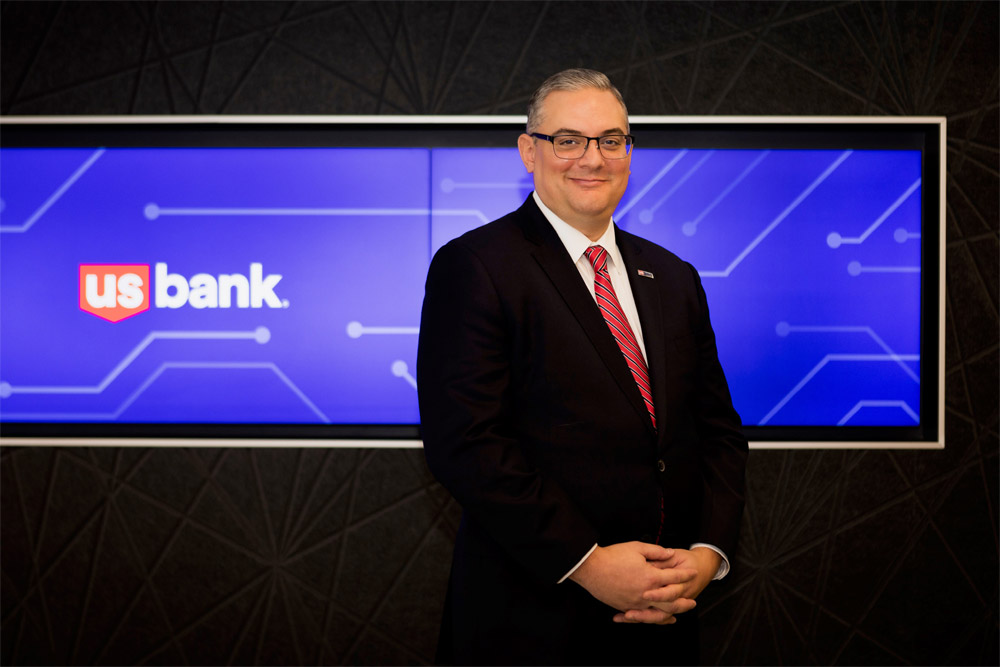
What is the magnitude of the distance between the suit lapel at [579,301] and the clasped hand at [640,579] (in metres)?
0.27

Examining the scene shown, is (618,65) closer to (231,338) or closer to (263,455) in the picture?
(231,338)

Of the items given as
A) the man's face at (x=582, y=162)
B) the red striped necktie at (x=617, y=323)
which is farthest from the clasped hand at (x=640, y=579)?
the man's face at (x=582, y=162)

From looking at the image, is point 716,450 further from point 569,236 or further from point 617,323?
point 569,236

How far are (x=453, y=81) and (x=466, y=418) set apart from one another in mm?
1778

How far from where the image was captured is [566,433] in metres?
1.33

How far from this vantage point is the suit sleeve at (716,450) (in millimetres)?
1450

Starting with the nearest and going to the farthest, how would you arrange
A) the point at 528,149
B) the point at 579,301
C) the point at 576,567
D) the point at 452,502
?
the point at 576,567 → the point at 579,301 → the point at 528,149 → the point at 452,502

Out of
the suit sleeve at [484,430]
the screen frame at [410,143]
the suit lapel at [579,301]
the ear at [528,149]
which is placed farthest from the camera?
the screen frame at [410,143]

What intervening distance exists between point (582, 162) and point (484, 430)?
605 mm

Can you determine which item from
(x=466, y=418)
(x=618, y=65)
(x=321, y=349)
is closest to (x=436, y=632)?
(x=321, y=349)

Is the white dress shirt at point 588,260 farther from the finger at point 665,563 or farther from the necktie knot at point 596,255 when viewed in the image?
the finger at point 665,563

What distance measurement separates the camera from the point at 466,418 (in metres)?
1.25

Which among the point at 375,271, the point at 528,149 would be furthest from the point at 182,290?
the point at 528,149

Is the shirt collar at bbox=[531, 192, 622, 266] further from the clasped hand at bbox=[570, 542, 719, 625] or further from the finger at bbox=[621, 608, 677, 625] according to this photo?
the finger at bbox=[621, 608, 677, 625]
